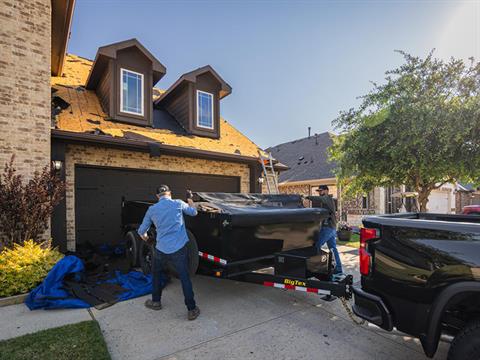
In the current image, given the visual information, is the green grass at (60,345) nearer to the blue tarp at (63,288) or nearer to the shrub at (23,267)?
the blue tarp at (63,288)

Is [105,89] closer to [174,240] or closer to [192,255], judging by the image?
[174,240]

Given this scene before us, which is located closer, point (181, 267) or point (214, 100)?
point (181, 267)

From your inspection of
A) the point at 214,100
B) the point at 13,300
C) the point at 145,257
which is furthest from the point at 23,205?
the point at 214,100

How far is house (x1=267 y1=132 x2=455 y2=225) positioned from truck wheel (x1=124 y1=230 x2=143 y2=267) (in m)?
9.73

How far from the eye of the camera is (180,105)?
1038 centimetres

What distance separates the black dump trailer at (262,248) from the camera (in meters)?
3.64

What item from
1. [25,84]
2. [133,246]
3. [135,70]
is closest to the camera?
[133,246]

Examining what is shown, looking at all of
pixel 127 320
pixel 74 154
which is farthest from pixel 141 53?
pixel 127 320

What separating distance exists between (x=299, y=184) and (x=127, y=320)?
1502cm

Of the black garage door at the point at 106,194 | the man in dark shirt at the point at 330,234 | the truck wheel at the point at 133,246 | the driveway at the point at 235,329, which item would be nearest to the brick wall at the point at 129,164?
the black garage door at the point at 106,194

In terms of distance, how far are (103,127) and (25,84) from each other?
6.65ft

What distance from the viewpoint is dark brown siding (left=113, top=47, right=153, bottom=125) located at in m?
8.37

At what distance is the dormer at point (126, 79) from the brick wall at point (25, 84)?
217cm

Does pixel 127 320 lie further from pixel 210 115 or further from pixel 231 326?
pixel 210 115
